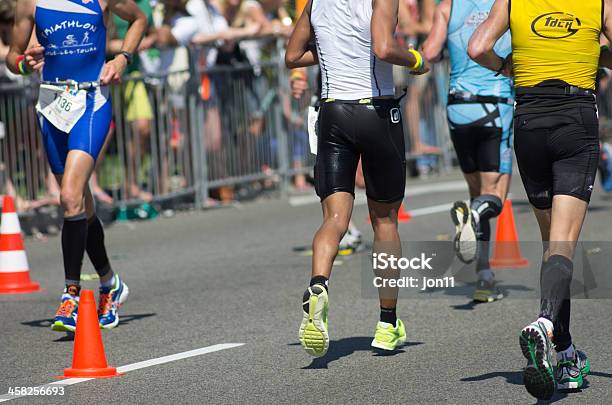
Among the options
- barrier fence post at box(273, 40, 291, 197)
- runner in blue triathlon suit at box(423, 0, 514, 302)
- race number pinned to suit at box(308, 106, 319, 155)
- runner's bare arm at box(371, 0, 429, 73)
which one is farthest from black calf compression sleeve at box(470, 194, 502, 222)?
barrier fence post at box(273, 40, 291, 197)

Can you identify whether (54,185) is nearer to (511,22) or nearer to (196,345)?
(196,345)

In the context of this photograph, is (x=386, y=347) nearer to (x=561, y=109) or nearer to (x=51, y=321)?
(x=561, y=109)

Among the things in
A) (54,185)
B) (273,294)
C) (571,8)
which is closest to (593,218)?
(273,294)

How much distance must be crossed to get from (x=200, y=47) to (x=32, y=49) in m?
7.17

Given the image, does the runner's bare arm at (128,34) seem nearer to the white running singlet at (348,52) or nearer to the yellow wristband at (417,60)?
the white running singlet at (348,52)

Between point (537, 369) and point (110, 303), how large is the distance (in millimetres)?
3593

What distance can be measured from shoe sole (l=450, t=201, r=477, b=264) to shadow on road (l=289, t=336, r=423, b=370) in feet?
3.43

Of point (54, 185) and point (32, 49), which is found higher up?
point (32, 49)

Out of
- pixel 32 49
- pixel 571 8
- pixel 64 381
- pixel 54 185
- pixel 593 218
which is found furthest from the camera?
pixel 54 185

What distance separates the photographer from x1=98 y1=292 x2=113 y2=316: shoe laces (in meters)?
8.62

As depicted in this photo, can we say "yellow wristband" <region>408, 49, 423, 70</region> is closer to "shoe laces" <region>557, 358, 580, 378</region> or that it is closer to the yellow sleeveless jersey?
the yellow sleeveless jersey

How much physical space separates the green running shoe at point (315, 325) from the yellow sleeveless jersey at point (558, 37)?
4.66 feet

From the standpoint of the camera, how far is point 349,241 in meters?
11.6

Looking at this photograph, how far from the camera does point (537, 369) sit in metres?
5.77
